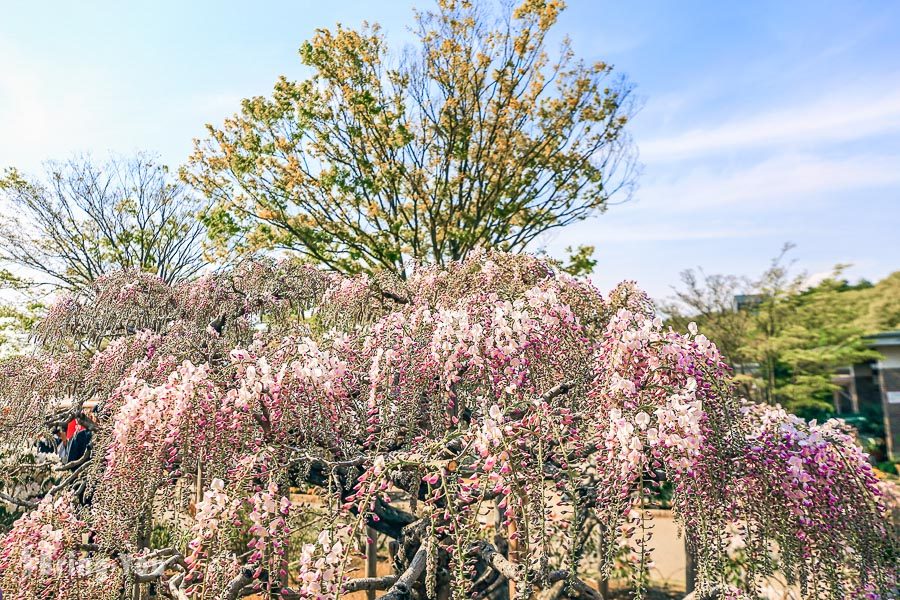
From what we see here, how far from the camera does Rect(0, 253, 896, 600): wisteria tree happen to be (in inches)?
84.9

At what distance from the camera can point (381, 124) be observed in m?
9.69

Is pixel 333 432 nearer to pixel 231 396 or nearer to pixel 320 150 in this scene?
pixel 231 396

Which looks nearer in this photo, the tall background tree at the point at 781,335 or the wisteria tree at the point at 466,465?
the wisteria tree at the point at 466,465

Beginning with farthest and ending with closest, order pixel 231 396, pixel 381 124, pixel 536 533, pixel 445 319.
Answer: pixel 381 124
pixel 445 319
pixel 231 396
pixel 536 533

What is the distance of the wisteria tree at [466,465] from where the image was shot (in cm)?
216

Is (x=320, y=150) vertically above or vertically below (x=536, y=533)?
above

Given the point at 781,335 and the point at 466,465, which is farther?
the point at 781,335

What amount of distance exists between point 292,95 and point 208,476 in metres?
8.41

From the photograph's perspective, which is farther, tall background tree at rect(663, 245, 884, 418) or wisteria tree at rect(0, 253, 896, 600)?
tall background tree at rect(663, 245, 884, 418)

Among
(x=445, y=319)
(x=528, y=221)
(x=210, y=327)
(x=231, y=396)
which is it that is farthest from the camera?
(x=528, y=221)

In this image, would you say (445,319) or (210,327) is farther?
(210,327)

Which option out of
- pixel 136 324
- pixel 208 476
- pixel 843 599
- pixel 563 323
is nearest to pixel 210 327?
pixel 136 324

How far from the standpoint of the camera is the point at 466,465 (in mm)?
2656

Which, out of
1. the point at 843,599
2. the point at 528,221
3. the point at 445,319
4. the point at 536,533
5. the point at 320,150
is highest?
the point at 320,150
